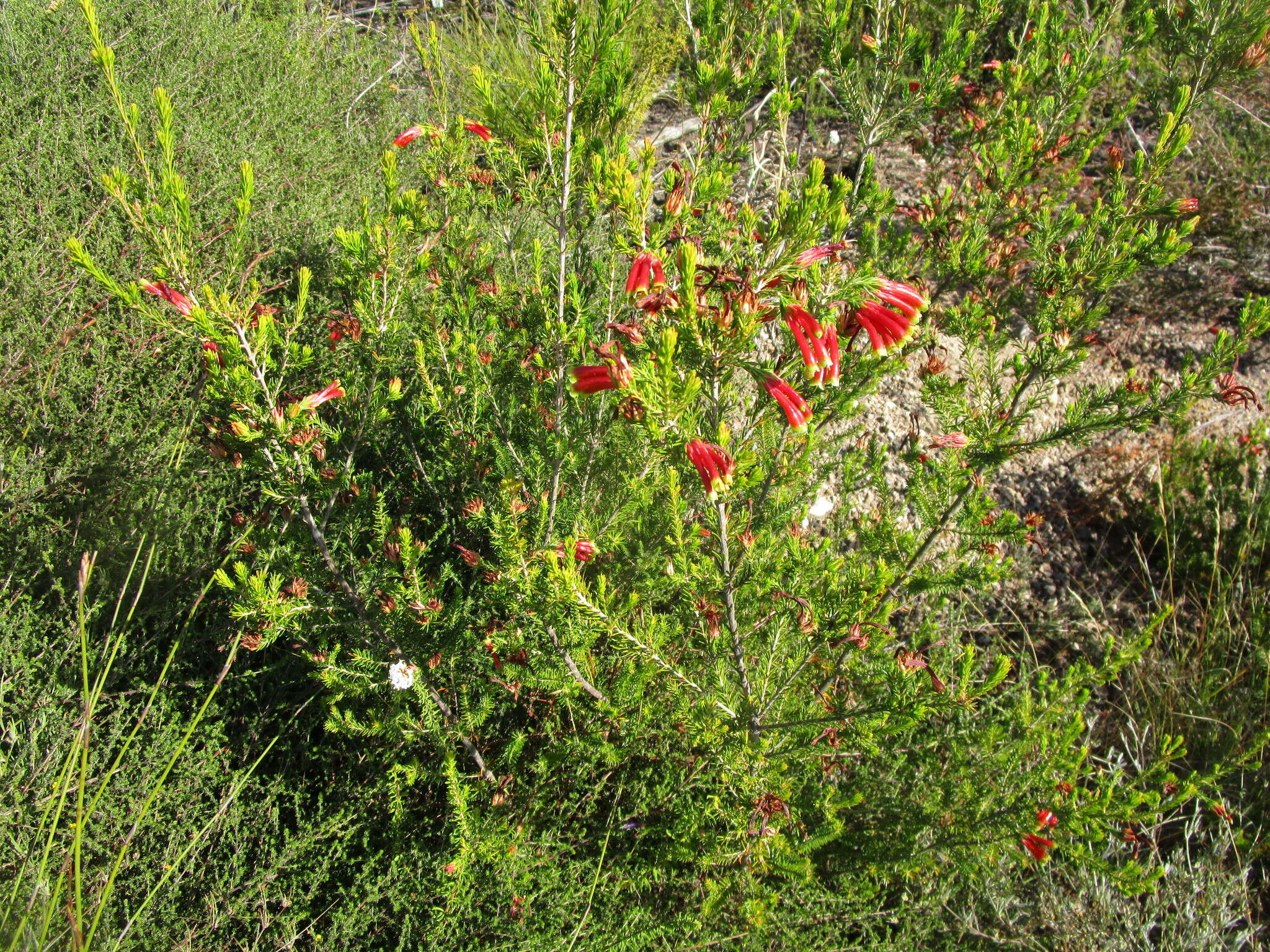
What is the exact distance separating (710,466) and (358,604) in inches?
41.1

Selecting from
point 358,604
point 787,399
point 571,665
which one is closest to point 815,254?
point 787,399

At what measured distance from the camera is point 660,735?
83.0 inches

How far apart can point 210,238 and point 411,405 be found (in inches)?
43.5

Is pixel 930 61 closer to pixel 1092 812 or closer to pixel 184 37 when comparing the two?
pixel 1092 812

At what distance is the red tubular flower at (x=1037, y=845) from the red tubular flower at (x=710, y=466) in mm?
1097

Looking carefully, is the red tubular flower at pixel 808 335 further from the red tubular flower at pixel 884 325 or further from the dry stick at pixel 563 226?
the dry stick at pixel 563 226

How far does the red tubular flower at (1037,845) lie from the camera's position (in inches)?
61.1

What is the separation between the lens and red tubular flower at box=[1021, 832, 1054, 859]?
1.55 m

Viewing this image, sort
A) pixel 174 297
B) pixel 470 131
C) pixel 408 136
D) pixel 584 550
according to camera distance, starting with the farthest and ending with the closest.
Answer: pixel 408 136 → pixel 470 131 → pixel 584 550 → pixel 174 297

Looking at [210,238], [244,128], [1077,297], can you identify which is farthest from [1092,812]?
[244,128]

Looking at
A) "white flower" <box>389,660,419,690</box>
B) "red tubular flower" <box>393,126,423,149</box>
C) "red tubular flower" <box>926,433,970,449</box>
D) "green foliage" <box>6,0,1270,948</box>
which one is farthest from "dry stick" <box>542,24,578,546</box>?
"red tubular flower" <box>926,433,970,449</box>

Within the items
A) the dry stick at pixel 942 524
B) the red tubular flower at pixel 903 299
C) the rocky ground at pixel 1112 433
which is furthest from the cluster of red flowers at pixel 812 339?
the rocky ground at pixel 1112 433

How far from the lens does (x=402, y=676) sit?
1.78 m

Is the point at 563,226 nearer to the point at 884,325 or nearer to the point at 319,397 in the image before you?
the point at 319,397
